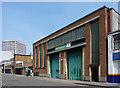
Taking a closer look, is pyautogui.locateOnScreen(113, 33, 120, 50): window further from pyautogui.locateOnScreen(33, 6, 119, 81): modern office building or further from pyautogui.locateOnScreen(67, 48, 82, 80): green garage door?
pyautogui.locateOnScreen(67, 48, 82, 80): green garage door

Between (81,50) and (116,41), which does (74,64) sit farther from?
(116,41)

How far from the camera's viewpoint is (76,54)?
28594 mm

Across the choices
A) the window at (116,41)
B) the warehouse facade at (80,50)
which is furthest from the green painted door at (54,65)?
the window at (116,41)

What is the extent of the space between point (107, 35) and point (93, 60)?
447 cm

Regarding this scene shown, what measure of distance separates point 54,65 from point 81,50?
11517 millimetres

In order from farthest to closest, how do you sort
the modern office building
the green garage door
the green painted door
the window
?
1. the green painted door
2. the green garage door
3. the modern office building
4. the window

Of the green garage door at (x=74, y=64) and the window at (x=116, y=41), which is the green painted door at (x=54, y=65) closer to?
the green garage door at (x=74, y=64)

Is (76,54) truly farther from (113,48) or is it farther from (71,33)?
(113,48)

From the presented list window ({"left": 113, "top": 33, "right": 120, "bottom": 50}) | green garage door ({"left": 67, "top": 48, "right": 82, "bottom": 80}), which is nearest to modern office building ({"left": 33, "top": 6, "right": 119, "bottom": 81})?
green garage door ({"left": 67, "top": 48, "right": 82, "bottom": 80})

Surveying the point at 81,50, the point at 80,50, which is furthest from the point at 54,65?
the point at 81,50

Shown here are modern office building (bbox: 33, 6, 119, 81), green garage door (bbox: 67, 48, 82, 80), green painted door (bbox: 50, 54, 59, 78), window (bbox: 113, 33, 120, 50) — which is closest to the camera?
window (bbox: 113, 33, 120, 50)

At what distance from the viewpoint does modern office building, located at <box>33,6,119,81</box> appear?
22.0 m

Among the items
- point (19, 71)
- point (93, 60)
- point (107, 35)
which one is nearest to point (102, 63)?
point (93, 60)

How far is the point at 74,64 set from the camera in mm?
28984
